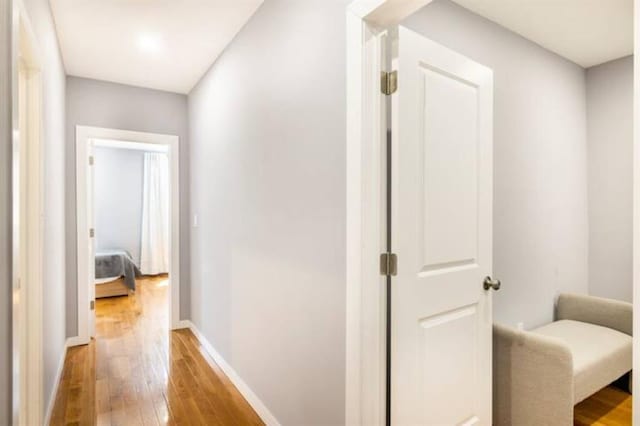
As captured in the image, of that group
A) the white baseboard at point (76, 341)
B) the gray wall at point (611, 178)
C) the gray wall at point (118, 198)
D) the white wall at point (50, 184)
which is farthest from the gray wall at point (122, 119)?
the gray wall at point (611, 178)

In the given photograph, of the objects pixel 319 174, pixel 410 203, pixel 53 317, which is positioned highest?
pixel 319 174

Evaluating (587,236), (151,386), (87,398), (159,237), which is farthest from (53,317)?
(159,237)

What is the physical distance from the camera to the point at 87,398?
2.52 meters

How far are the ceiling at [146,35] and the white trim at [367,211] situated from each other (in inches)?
47.3

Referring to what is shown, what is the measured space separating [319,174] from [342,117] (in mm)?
299

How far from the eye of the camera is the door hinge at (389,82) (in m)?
1.46

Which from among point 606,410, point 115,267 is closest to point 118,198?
point 115,267

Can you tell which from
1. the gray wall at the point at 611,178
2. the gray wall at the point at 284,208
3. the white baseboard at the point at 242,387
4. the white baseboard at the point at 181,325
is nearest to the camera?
the gray wall at the point at 284,208

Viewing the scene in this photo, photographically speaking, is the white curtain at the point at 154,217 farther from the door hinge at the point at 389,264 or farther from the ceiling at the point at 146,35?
the door hinge at the point at 389,264

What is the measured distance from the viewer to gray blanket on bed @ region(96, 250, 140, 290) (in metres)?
5.39

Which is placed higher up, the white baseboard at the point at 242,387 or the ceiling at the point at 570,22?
the ceiling at the point at 570,22

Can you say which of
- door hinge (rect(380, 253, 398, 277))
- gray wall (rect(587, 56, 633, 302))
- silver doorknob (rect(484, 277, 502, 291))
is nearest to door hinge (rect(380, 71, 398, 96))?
door hinge (rect(380, 253, 398, 277))

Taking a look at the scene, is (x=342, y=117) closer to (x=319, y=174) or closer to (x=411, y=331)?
(x=319, y=174)

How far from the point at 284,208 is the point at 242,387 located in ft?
4.53
